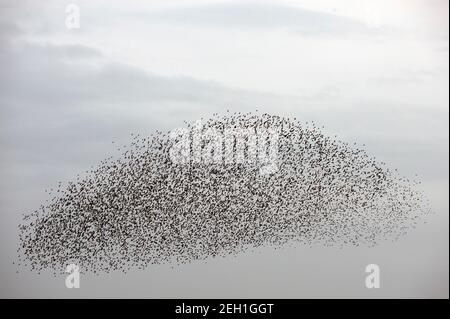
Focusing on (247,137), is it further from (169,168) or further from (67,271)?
(67,271)

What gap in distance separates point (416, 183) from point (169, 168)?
1846 mm

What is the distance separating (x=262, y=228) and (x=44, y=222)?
1.61m

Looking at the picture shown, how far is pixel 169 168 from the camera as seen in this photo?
621 cm

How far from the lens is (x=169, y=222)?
6.16m

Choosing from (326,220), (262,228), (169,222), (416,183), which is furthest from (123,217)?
(416,183)

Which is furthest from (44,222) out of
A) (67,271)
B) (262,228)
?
(262,228)
